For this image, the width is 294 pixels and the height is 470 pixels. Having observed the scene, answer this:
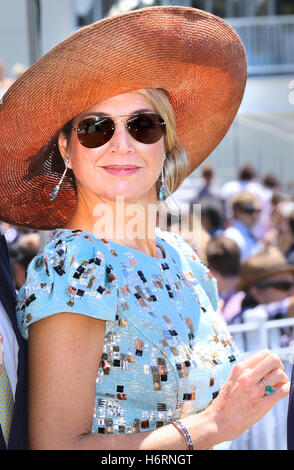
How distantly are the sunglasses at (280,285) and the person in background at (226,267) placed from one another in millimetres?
164

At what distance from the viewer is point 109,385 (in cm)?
172

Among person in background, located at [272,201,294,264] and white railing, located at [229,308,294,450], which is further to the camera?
person in background, located at [272,201,294,264]

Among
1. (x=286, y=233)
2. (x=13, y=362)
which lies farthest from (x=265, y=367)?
(x=286, y=233)

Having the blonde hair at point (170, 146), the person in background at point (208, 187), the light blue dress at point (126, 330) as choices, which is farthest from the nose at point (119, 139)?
the person in background at point (208, 187)

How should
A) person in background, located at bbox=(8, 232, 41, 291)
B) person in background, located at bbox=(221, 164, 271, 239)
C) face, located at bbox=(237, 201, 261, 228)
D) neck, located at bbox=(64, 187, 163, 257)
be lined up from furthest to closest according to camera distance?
person in background, located at bbox=(221, 164, 271, 239)
face, located at bbox=(237, 201, 261, 228)
person in background, located at bbox=(8, 232, 41, 291)
neck, located at bbox=(64, 187, 163, 257)

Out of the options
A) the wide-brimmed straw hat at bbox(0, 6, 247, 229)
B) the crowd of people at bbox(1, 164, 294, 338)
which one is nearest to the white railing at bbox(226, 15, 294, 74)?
the crowd of people at bbox(1, 164, 294, 338)

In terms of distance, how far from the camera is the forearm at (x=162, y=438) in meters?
1.62

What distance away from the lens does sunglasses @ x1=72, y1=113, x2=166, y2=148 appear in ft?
6.27

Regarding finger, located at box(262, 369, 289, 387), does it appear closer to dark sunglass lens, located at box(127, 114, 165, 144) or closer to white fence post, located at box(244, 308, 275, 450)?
dark sunglass lens, located at box(127, 114, 165, 144)

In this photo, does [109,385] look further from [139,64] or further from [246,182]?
[246,182]

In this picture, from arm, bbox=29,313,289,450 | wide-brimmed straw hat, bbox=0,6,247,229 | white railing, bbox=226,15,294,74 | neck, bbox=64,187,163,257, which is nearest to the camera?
arm, bbox=29,313,289,450

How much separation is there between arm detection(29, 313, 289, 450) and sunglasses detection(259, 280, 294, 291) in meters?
2.91

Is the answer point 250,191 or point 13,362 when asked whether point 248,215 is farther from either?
point 13,362

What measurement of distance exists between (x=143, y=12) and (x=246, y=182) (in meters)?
8.42
